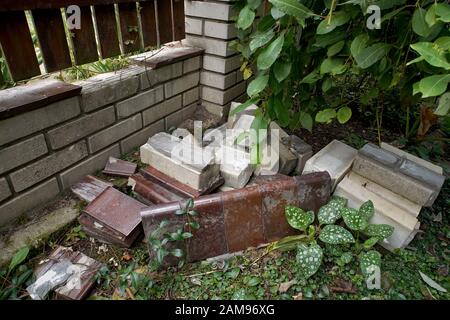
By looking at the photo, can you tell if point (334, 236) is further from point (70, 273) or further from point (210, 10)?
point (210, 10)

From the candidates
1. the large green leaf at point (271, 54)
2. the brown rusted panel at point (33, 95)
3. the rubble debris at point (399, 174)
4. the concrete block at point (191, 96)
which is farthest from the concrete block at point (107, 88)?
the rubble debris at point (399, 174)

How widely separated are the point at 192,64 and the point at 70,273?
1798 mm

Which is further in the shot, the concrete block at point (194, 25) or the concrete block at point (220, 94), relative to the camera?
the concrete block at point (220, 94)

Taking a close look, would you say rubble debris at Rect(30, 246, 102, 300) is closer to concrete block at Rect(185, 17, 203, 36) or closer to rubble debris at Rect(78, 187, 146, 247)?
rubble debris at Rect(78, 187, 146, 247)

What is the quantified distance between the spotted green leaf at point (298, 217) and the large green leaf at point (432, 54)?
0.95 m

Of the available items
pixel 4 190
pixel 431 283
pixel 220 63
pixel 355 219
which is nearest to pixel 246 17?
pixel 220 63

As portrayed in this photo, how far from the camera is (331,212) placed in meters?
1.66

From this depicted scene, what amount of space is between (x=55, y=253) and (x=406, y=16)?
2101 millimetres

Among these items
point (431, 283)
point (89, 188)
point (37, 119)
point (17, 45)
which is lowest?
point (431, 283)

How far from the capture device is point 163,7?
2244 millimetres

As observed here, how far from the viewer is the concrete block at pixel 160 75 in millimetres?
2176

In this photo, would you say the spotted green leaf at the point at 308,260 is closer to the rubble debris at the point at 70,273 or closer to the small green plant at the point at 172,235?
the small green plant at the point at 172,235
